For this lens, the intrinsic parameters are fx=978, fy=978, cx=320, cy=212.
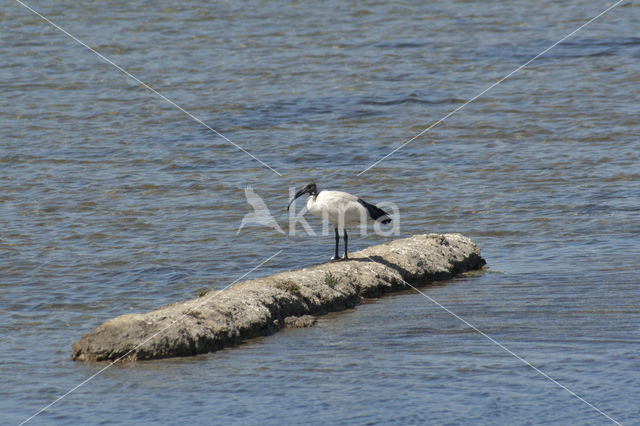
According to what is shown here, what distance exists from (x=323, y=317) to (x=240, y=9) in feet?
75.8

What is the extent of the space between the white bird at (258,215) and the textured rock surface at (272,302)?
3.54 m

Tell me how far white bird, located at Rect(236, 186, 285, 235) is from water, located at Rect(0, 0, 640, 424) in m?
0.18

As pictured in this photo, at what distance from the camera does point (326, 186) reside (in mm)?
16172

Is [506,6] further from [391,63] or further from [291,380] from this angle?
[291,380]

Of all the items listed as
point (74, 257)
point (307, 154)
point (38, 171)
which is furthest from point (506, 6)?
point (74, 257)

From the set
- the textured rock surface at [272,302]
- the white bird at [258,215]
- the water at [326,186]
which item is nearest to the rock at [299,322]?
the textured rock surface at [272,302]

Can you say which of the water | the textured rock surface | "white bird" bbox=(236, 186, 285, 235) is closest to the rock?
the textured rock surface

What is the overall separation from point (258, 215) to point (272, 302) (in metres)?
5.84

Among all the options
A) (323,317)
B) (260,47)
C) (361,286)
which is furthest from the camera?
(260,47)

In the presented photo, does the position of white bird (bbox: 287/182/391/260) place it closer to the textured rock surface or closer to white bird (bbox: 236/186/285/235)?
the textured rock surface

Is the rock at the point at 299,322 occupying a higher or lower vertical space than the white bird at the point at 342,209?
lower

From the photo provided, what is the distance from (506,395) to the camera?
7199mm

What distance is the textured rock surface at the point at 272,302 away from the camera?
27.9ft

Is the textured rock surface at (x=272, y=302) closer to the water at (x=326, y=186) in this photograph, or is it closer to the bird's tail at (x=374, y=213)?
the water at (x=326, y=186)
